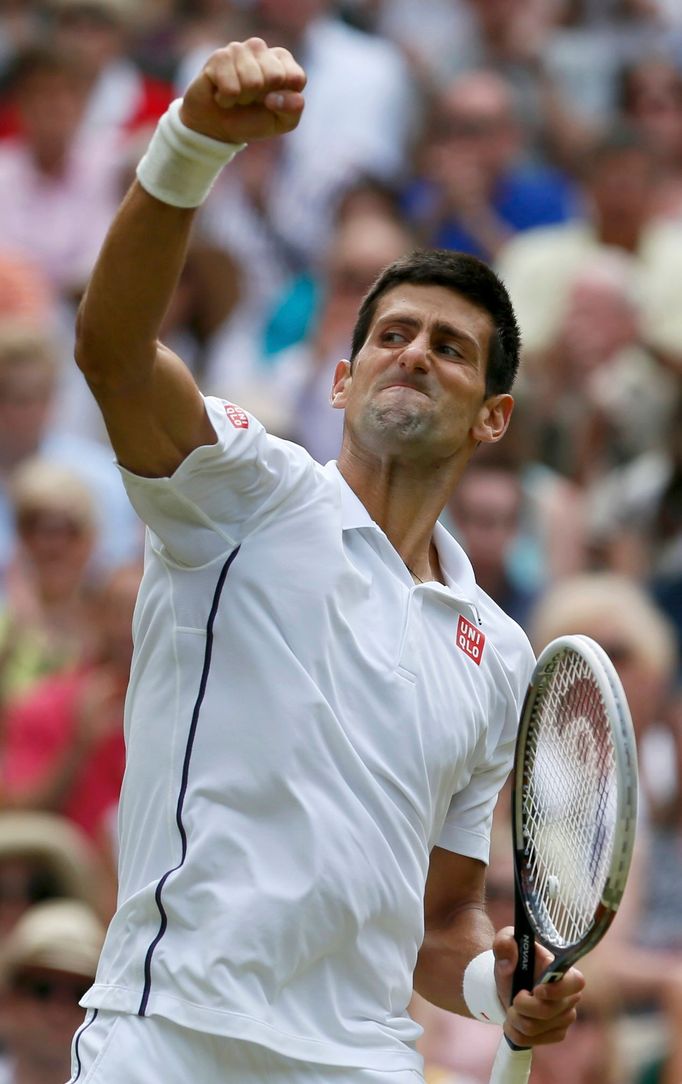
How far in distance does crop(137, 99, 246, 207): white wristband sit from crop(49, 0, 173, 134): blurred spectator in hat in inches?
254

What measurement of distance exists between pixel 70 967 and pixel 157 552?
2.42 meters

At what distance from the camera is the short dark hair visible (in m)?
3.75

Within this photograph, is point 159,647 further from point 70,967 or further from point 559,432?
point 559,432

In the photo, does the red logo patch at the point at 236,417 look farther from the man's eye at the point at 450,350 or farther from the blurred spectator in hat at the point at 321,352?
the blurred spectator in hat at the point at 321,352

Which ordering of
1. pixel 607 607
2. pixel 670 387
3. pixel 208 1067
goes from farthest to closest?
pixel 670 387 < pixel 607 607 < pixel 208 1067

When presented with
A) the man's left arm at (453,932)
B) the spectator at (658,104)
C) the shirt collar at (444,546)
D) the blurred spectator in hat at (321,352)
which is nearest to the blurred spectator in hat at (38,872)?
the blurred spectator in hat at (321,352)

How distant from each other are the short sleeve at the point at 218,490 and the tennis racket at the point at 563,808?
0.61 meters

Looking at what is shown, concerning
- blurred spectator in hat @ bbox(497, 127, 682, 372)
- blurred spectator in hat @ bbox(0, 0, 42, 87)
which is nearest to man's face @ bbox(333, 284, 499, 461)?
blurred spectator in hat @ bbox(497, 127, 682, 372)

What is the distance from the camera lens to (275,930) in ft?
10.5

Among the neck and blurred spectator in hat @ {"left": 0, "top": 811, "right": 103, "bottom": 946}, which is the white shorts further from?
blurred spectator in hat @ {"left": 0, "top": 811, "right": 103, "bottom": 946}

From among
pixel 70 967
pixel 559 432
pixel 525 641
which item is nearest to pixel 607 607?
pixel 559 432

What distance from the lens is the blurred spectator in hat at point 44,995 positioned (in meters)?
5.30

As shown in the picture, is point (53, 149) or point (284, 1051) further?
point (53, 149)

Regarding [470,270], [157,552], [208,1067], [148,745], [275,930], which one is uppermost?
[470,270]
